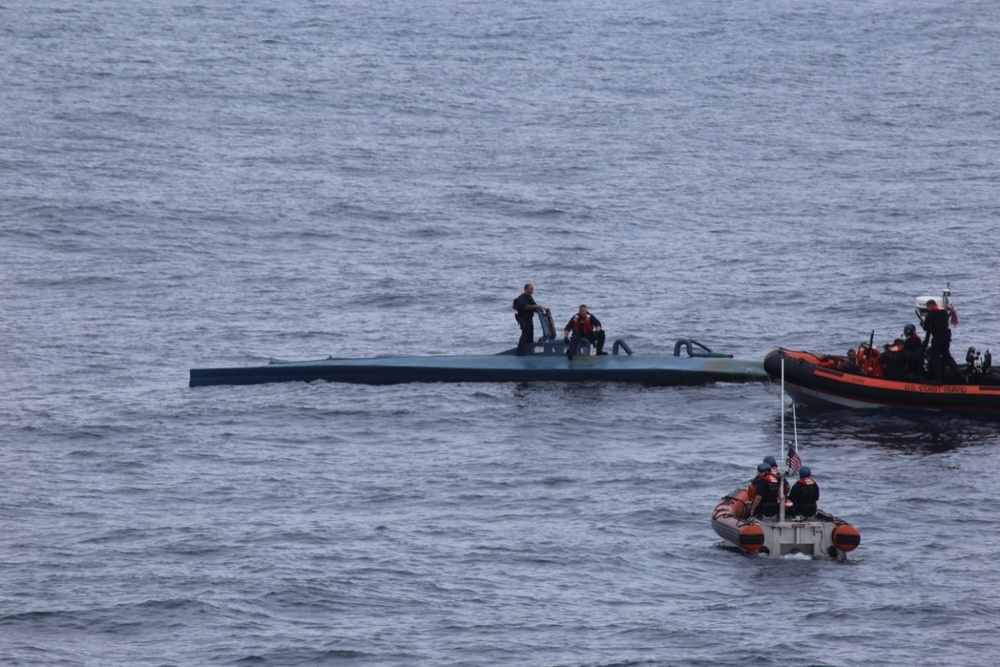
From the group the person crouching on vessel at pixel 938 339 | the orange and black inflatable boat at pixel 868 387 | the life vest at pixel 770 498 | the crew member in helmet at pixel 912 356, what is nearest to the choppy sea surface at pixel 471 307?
the orange and black inflatable boat at pixel 868 387

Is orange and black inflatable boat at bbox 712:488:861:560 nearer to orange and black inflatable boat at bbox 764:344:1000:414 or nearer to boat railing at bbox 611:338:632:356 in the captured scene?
orange and black inflatable boat at bbox 764:344:1000:414

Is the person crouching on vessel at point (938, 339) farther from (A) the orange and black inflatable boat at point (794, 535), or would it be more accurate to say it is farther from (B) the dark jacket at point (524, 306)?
(B) the dark jacket at point (524, 306)

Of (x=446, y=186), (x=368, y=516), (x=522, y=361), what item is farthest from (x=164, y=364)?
(x=446, y=186)

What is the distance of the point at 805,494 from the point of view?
24.9 meters

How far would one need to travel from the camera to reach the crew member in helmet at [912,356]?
104ft

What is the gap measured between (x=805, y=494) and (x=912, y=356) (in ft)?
26.3

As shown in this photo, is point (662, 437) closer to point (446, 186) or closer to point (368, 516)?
point (368, 516)

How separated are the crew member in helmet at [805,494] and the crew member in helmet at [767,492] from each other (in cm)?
28

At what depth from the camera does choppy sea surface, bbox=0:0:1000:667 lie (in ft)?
78.1

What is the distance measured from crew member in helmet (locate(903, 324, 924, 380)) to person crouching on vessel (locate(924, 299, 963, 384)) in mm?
228

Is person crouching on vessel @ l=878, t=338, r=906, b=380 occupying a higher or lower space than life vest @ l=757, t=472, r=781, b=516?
higher

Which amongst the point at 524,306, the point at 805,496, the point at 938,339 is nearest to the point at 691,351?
the point at 524,306

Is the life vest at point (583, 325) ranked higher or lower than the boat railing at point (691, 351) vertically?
higher

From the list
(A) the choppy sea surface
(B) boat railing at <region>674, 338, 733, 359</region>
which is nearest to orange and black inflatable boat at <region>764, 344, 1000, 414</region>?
(A) the choppy sea surface
